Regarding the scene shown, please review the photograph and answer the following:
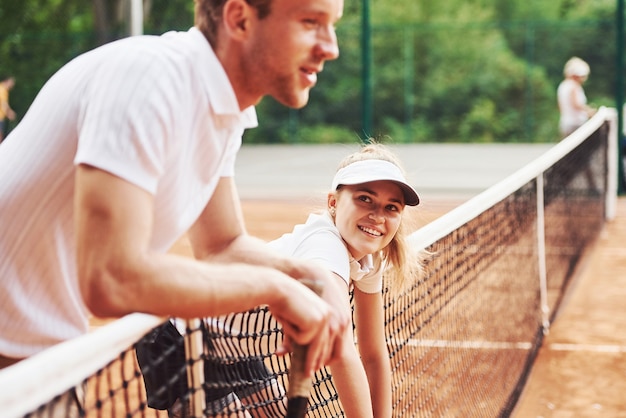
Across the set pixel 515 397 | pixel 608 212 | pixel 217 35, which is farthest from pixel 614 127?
pixel 217 35

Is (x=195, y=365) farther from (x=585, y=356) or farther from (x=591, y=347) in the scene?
(x=591, y=347)

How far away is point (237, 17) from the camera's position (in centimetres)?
164

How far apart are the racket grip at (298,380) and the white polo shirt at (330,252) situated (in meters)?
0.66

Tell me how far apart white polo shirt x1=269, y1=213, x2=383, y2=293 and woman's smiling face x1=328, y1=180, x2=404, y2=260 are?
0.03 m

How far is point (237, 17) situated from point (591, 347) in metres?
4.89

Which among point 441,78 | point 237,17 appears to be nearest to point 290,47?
point 237,17

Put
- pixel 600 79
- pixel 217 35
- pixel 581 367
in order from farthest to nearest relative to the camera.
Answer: pixel 600 79 → pixel 581 367 → pixel 217 35

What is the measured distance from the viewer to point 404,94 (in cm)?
2417

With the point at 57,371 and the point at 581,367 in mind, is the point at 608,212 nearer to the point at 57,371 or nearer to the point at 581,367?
the point at 581,367

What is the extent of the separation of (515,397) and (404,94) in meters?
19.6

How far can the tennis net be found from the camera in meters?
1.60

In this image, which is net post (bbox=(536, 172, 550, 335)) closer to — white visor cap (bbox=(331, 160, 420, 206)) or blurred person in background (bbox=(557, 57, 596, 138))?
white visor cap (bbox=(331, 160, 420, 206))

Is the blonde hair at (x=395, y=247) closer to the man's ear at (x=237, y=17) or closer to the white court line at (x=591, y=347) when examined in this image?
the man's ear at (x=237, y=17)

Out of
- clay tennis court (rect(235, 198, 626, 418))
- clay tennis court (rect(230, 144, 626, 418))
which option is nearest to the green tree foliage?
clay tennis court (rect(230, 144, 626, 418))
